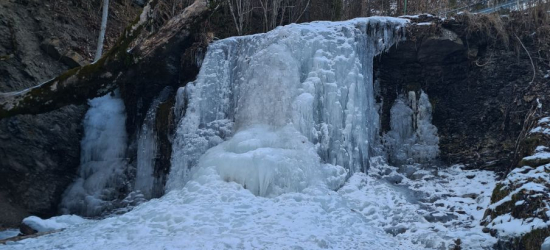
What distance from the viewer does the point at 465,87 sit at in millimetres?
9516

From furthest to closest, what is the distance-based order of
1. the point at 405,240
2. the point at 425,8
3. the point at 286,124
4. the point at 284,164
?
the point at 425,8, the point at 286,124, the point at 284,164, the point at 405,240

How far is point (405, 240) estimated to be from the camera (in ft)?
22.0

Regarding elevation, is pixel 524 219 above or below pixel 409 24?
below

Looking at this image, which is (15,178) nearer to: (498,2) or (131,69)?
(131,69)

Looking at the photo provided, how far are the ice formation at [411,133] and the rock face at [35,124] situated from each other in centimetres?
606

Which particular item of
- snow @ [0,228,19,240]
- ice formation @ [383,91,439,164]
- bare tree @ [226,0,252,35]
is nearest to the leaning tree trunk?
snow @ [0,228,19,240]

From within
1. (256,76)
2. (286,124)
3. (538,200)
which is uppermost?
(256,76)

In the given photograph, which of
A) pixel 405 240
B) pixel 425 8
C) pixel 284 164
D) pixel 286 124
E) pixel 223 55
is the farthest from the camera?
pixel 425 8

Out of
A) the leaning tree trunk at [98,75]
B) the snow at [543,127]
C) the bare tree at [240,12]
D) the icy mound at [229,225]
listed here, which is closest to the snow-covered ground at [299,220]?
the icy mound at [229,225]

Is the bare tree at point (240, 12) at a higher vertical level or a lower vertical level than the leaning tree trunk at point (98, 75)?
higher

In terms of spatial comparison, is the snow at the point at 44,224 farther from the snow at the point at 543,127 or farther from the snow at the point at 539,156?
the snow at the point at 543,127

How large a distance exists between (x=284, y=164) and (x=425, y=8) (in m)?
6.56

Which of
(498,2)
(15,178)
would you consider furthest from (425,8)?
(15,178)

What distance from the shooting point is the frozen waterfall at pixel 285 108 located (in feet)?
25.3
